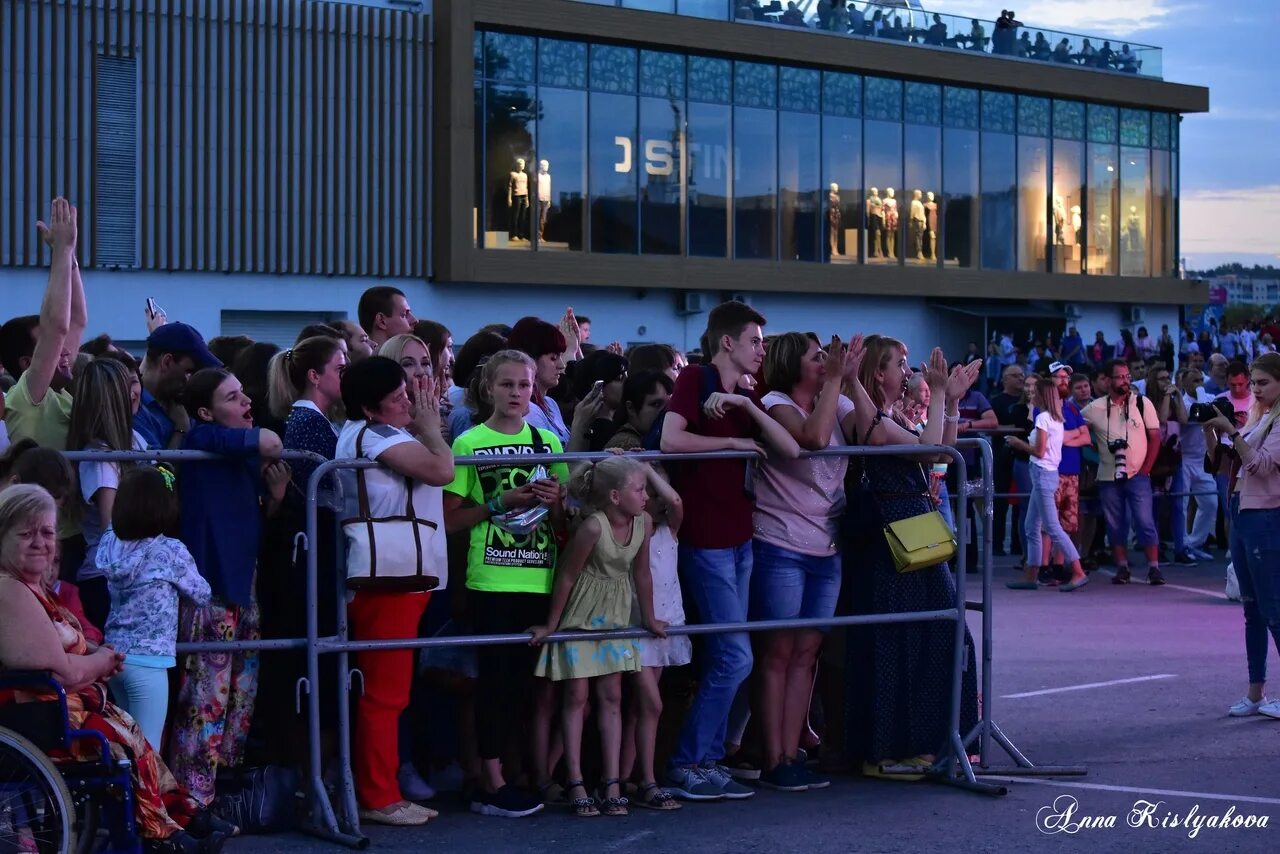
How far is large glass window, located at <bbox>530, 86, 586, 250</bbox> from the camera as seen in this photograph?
114 feet

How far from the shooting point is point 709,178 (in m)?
37.4

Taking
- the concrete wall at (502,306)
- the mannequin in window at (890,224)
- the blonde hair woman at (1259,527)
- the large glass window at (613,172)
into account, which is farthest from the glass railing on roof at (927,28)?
the blonde hair woman at (1259,527)

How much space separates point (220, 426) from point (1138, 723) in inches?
224

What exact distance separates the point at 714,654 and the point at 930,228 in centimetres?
3506

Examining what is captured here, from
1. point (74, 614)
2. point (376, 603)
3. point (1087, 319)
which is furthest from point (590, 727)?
point (1087, 319)

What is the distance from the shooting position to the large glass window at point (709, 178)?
36.9 metres

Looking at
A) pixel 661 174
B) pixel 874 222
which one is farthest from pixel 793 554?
pixel 874 222

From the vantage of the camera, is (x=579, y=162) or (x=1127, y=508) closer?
(x=1127, y=508)

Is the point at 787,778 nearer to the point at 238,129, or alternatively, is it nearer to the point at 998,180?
the point at 238,129

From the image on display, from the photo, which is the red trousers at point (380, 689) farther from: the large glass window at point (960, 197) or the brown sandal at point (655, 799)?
the large glass window at point (960, 197)

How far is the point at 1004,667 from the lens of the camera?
38.6 ft

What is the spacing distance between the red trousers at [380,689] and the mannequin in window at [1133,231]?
136 feet

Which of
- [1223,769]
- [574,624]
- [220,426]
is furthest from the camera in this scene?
[1223,769]

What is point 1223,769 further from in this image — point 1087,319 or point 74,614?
point 1087,319
